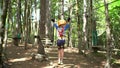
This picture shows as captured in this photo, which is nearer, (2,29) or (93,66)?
(2,29)

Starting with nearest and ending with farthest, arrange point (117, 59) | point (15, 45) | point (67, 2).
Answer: point (117, 59), point (15, 45), point (67, 2)

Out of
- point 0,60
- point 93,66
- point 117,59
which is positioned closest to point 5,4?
point 0,60

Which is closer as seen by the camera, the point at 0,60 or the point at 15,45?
the point at 0,60

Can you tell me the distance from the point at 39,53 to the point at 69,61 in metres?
1.75

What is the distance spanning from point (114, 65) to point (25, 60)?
512 cm

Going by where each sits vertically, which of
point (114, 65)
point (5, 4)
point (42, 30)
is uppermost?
point (5, 4)

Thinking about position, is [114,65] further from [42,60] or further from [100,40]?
[100,40]

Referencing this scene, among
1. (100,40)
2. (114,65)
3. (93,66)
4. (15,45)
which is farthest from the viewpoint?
(100,40)

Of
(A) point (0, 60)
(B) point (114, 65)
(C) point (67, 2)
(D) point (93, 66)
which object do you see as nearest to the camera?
(A) point (0, 60)

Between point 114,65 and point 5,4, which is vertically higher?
point 5,4

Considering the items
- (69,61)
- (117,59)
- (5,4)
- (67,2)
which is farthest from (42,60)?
(67,2)

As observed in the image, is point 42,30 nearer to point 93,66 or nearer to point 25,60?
point 25,60

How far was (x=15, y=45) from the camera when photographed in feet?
63.9

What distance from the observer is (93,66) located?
40.2 feet
